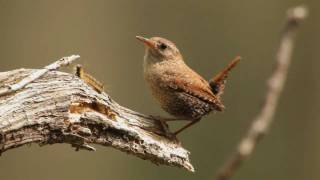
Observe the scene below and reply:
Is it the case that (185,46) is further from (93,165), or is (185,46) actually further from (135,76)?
(93,165)

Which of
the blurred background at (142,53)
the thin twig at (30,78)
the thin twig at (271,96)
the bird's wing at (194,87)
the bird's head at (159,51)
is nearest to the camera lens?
the thin twig at (271,96)

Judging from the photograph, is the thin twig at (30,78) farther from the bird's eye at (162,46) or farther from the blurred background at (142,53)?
the blurred background at (142,53)

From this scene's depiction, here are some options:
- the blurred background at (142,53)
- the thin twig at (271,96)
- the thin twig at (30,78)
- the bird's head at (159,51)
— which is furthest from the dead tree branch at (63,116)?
the blurred background at (142,53)

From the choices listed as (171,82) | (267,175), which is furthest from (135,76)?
(171,82)

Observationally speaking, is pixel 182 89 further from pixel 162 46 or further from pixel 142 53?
pixel 142 53

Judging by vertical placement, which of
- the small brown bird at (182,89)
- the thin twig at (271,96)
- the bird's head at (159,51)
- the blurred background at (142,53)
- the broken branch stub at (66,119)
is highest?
the blurred background at (142,53)

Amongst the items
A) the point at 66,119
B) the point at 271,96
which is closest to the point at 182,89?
the point at 66,119
